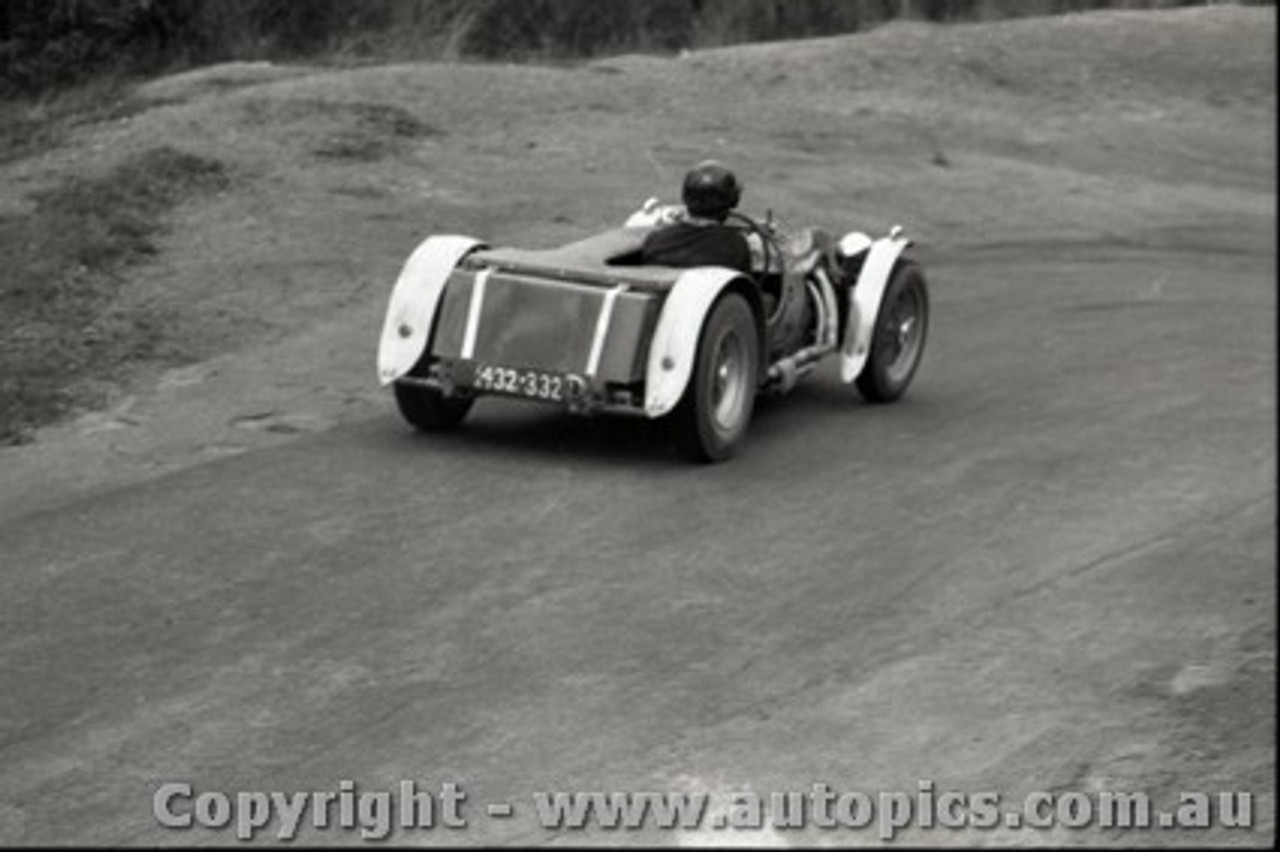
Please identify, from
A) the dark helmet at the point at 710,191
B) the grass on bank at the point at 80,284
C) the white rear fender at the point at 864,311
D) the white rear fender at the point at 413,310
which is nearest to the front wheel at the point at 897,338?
the white rear fender at the point at 864,311

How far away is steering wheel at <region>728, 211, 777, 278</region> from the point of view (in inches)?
457

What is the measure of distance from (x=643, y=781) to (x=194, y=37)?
59.7 feet

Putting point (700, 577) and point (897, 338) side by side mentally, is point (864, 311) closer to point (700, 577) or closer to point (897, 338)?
point (897, 338)

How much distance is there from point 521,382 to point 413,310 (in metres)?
0.70

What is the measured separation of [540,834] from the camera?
5.57 metres

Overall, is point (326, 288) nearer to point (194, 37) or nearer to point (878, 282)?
point (878, 282)

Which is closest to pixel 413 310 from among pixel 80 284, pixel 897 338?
pixel 897 338

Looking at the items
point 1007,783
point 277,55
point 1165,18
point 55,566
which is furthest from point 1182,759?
point 277,55

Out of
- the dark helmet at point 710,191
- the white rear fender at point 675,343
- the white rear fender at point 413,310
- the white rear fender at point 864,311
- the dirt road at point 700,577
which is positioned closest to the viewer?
the dirt road at point 700,577

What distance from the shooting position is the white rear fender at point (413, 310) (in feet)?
36.3

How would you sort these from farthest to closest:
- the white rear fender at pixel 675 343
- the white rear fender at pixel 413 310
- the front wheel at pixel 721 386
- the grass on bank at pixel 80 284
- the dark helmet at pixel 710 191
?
the grass on bank at pixel 80 284 < the dark helmet at pixel 710 191 < the white rear fender at pixel 413 310 < the front wheel at pixel 721 386 < the white rear fender at pixel 675 343

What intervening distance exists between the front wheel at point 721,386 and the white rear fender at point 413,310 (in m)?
1.24

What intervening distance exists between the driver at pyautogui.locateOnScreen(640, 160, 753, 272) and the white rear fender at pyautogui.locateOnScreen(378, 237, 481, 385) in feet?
3.00

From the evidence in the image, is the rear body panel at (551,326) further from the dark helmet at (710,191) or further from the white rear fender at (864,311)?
the white rear fender at (864,311)
